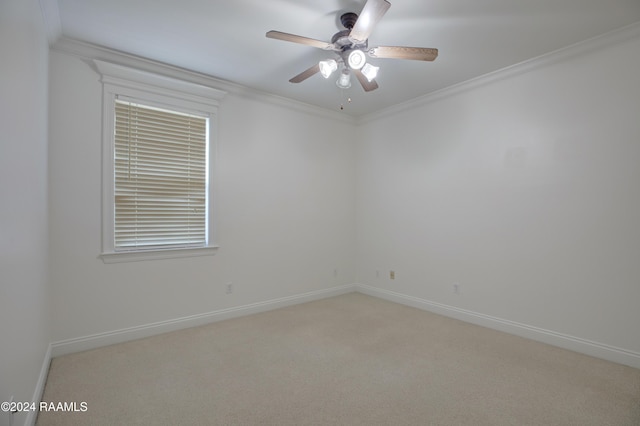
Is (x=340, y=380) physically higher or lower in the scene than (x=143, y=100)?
lower

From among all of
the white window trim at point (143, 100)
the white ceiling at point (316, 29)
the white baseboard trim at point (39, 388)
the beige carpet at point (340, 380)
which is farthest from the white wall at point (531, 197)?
the white baseboard trim at point (39, 388)

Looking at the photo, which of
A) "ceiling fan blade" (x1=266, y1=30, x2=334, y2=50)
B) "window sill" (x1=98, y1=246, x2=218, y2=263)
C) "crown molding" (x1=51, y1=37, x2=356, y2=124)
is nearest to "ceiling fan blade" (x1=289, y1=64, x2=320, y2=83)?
"ceiling fan blade" (x1=266, y1=30, x2=334, y2=50)

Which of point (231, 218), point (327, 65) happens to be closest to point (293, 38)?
point (327, 65)

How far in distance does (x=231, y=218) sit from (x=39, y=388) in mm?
2133

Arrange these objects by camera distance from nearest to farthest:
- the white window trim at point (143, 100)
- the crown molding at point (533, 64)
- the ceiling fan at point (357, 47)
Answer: the ceiling fan at point (357, 47) < the crown molding at point (533, 64) < the white window trim at point (143, 100)

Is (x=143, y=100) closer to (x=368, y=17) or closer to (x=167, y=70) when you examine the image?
(x=167, y=70)

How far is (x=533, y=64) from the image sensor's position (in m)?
3.06

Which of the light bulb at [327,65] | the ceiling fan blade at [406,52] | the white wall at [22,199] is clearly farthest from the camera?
the light bulb at [327,65]

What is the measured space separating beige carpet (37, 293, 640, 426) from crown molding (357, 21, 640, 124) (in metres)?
2.68

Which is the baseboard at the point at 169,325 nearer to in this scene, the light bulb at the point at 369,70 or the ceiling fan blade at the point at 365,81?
the ceiling fan blade at the point at 365,81

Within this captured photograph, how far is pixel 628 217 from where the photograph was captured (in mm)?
2590

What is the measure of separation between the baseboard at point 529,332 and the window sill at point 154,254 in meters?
2.56

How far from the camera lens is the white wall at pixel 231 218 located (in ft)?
9.03

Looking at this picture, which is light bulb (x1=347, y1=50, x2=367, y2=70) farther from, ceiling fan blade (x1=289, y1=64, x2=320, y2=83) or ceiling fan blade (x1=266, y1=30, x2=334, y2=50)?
ceiling fan blade (x1=289, y1=64, x2=320, y2=83)
